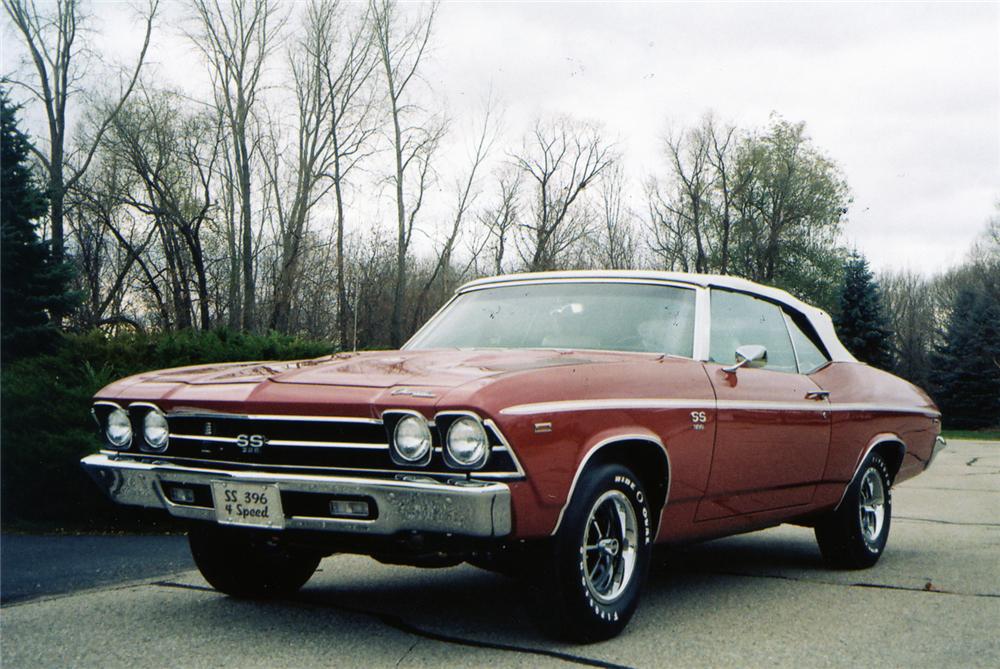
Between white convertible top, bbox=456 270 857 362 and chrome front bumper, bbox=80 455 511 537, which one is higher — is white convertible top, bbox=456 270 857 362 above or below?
above

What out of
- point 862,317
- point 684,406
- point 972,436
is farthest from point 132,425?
point 862,317

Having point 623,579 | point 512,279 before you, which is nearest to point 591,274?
point 512,279

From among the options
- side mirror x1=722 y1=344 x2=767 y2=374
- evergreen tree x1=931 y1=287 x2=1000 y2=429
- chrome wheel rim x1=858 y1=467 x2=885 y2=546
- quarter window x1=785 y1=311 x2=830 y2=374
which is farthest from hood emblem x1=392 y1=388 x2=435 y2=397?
evergreen tree x1=931 y1=287 x2=1000 y2=429

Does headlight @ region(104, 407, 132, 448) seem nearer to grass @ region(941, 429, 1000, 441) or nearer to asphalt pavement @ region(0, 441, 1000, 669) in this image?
asphalt pavement @ region(0, 441, 1000, 669)

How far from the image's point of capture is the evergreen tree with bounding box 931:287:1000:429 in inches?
1740

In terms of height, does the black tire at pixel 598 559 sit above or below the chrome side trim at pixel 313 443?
below

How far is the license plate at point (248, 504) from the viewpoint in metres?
3.86

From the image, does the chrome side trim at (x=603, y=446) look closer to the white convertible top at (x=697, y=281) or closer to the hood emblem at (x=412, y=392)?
the hood emblem at (x=412, y=392)

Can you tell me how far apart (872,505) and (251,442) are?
427cm

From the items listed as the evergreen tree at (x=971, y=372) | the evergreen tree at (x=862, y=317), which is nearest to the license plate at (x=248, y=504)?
the evergreen tree at (x=862, y=317)

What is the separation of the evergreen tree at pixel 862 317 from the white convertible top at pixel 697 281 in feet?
126

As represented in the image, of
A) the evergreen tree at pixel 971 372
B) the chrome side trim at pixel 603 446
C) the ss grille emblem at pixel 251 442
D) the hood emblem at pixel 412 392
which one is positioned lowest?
the evergreen tree at pixel 971 372

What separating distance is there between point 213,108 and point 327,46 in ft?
13.3

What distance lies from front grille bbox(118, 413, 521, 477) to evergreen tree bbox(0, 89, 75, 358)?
15.0 metres
